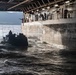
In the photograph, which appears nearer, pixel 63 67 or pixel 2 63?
pixel 63 67

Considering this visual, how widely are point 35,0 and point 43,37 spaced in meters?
16.3

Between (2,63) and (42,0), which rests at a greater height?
(42,0)

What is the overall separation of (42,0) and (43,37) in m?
17.5

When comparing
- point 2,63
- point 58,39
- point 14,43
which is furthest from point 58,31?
point 2,63

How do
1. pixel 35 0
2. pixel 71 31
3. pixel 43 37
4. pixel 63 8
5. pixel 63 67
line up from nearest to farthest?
1. pixel 63 67
2. pixel 71 31
3. pixel 63 8
4. pixel 35 0
5. pixel 43 37

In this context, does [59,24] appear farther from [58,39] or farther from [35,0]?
[35,0]

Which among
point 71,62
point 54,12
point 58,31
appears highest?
point 54,12

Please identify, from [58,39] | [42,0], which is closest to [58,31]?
[58,39]

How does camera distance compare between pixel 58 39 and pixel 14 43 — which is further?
pixel 14 43

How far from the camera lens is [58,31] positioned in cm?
7119

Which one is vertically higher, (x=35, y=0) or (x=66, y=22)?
(x=35, y=0)

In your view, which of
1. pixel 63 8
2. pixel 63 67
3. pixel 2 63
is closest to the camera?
pixel 63 67

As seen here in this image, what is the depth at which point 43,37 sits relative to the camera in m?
91.2

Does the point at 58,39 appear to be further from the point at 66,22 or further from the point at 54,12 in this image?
the point at 54,12
